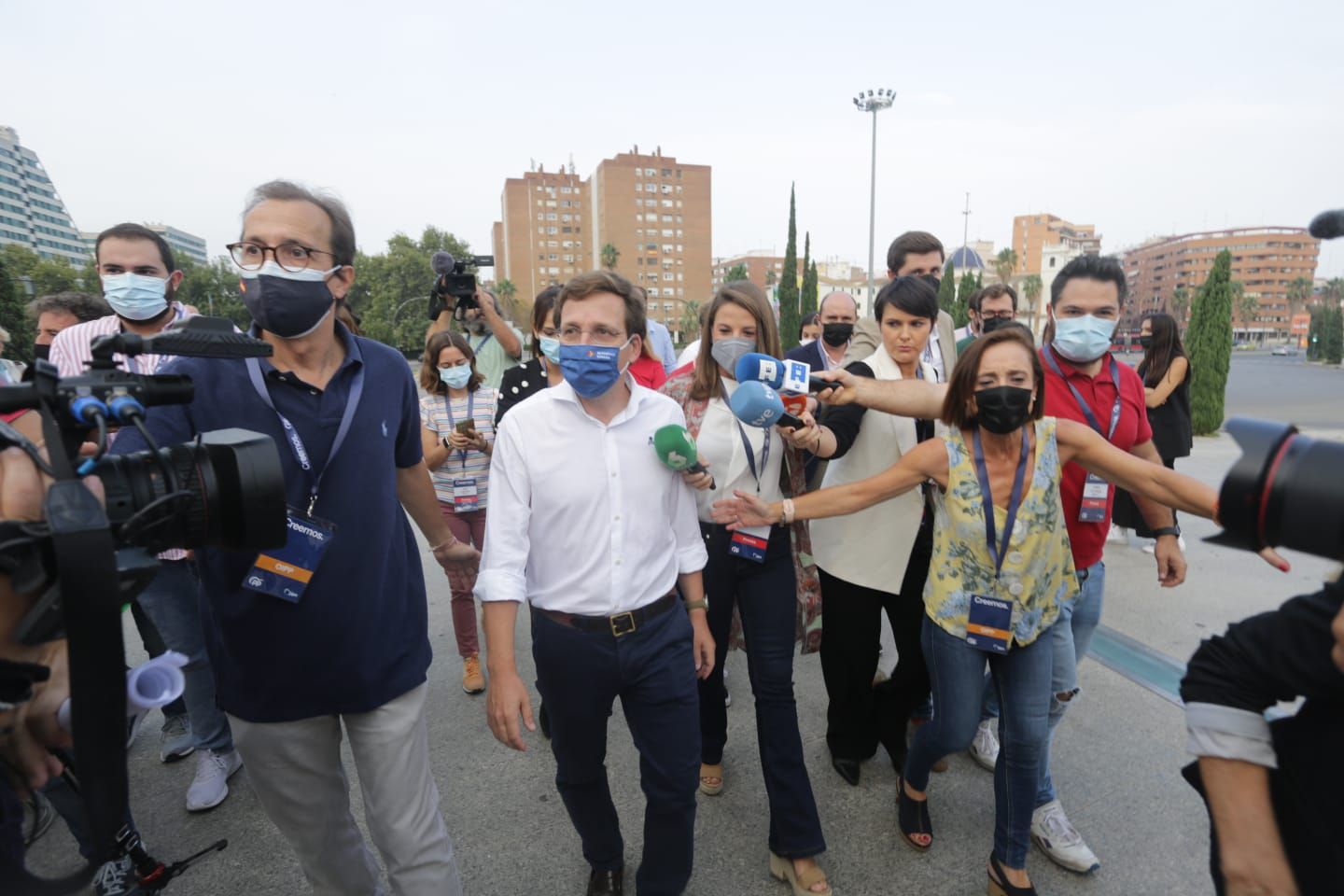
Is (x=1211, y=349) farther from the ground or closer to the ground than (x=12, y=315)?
closer to the ground

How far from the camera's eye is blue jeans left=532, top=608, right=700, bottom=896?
6.40 feet

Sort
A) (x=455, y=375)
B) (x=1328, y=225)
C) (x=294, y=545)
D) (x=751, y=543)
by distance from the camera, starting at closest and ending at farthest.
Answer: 1. (x=1328, y=225)
2. (x=294, y=545)
3. (x=751, y=543)
4. (x=455, y=375)

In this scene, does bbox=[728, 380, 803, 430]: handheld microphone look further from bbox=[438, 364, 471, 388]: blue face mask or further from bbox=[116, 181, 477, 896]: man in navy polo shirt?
bbox=[438, 364, 471, 388]: blue face mask

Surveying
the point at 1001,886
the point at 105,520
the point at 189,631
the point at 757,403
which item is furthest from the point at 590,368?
the point at 189,631

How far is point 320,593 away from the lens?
1740 mm

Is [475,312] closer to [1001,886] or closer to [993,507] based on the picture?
[993,507]

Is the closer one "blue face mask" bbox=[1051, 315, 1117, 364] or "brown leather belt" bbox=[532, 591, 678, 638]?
"brown leather belt" bbox=[532, 591, 678, 638]

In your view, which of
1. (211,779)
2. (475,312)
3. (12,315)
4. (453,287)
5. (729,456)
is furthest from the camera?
(12,315)

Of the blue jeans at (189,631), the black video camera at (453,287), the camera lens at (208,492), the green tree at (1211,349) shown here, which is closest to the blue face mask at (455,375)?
the black video camera at (453,287)

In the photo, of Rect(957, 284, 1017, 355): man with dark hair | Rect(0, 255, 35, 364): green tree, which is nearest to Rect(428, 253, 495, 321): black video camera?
Rect(957, 284, 1017, 355): man with dark hair

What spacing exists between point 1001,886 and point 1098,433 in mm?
1574

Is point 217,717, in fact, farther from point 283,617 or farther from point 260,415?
point 260,415

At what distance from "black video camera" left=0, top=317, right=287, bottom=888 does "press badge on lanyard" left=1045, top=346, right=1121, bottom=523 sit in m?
2.51

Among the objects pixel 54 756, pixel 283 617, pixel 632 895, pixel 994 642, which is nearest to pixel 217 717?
pixel 283 617
